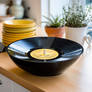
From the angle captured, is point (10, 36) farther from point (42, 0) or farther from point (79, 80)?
point (42, 0)

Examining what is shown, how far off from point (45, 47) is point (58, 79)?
0.24 meters

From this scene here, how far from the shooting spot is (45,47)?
3.09ft

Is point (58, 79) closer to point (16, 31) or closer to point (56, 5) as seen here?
point (16, 31)

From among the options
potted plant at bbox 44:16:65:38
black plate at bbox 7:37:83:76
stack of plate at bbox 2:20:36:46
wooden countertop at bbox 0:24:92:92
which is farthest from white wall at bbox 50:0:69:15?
wooden countertop at bbox 0:24:92:92

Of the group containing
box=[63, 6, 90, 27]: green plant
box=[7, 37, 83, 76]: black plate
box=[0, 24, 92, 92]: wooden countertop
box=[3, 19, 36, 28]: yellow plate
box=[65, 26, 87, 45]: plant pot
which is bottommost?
box=[0, 24, 92, 92]: wooden countertop

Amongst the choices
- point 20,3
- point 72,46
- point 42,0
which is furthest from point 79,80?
point 20,3

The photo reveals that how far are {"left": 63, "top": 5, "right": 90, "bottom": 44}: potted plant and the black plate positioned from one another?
14 centimetres

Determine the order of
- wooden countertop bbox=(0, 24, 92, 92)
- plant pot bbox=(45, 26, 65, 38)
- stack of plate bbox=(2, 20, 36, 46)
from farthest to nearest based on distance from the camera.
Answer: plant pot bbox=(45, 26, 65, 38) → stack of plate bbox=(2, 20, 36, 46) → wooden countertop bbox=(0, 24, 92, 92)

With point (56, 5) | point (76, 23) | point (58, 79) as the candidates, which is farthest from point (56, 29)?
point (56, 5)

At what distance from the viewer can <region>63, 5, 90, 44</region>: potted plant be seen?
1.05 m

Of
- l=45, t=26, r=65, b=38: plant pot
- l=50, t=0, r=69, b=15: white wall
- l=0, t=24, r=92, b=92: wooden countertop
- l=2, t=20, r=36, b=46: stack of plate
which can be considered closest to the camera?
l=0, t=24, r=92, b=92: wooden countertop

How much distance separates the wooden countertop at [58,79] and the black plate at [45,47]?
0.11ft

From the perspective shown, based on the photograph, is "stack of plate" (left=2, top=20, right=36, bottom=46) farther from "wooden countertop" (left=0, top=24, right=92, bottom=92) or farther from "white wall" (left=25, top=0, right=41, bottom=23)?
"white wall" (left=25, top=0, right=41, bottom=23)

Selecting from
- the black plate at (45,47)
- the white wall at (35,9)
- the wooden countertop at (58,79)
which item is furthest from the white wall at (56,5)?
the wooden countertop at (58,79)
